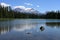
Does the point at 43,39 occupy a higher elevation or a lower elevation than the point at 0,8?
lower

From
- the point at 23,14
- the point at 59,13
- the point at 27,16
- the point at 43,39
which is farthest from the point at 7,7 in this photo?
the point at 43,39

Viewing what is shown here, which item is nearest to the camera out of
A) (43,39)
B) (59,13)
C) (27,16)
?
(43,39)

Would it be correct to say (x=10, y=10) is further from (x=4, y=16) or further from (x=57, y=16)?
(x=57, y=16)

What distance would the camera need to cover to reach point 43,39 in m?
13.8

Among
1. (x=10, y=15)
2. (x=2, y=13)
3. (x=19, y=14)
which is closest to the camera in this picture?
(x=2, y=13)

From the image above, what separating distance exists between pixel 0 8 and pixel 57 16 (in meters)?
44.8

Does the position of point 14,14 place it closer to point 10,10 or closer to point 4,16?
point 10,10

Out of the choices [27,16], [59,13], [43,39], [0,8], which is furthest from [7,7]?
[43,39]

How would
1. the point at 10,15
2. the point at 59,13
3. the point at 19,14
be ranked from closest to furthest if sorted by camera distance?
the point at 10,15 < the point at 59,13 < the point at 19,14

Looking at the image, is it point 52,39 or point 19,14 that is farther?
point 19,14

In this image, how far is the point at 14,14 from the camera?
94.3 meters

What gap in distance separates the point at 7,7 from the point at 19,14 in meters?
14.0

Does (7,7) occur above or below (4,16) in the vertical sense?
above

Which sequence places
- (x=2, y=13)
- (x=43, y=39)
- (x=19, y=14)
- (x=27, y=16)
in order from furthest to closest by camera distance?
(x=27, y=16), (x=19, y=14), (x=2, y=13), (x=43, y=39)
